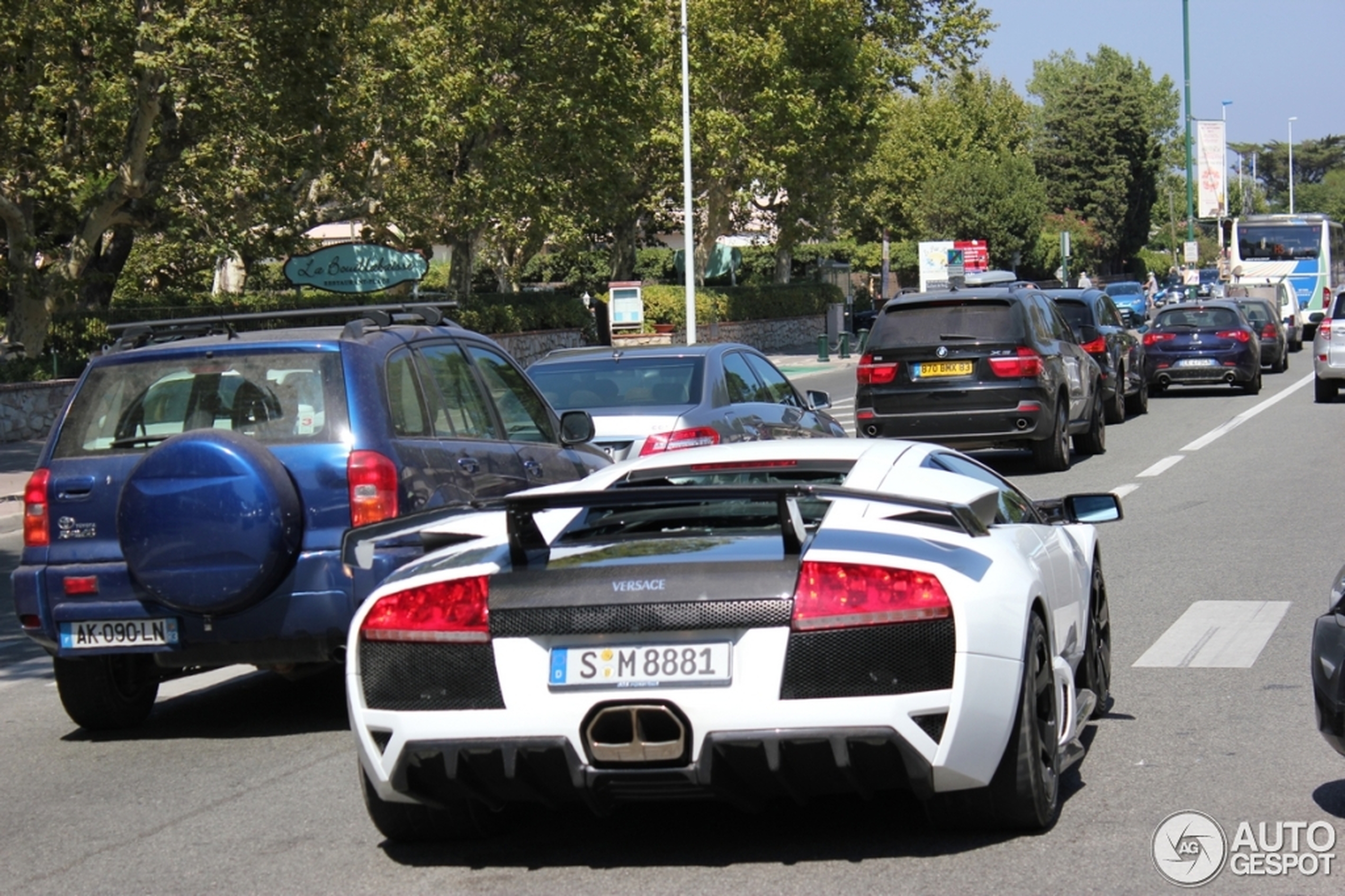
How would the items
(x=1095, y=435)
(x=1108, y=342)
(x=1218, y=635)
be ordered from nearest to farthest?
(x=1218, y=635) → (x=1095, y=435) → (x=1108, y=342)

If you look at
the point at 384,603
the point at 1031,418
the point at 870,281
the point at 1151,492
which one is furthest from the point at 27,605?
the point at 870,281

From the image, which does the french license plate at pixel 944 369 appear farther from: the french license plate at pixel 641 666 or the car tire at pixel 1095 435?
the french license plate at pixel 641 666

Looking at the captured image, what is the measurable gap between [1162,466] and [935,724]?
557 inches

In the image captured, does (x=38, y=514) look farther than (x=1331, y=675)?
Yes

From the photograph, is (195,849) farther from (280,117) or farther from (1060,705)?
(280,117)

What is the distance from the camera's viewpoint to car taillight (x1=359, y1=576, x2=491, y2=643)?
487 cm

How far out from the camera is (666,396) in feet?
40.1

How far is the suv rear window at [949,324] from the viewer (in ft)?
57.6

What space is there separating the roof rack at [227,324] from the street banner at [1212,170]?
59.0 metres

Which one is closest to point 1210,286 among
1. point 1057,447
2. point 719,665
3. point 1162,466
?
point 1162,466

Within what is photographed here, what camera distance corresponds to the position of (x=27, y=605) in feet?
23.9

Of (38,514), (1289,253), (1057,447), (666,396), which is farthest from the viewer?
(1289,253)

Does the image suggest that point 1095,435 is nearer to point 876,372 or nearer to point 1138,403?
point 876,372

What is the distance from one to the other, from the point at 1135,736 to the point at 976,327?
11.2 m
